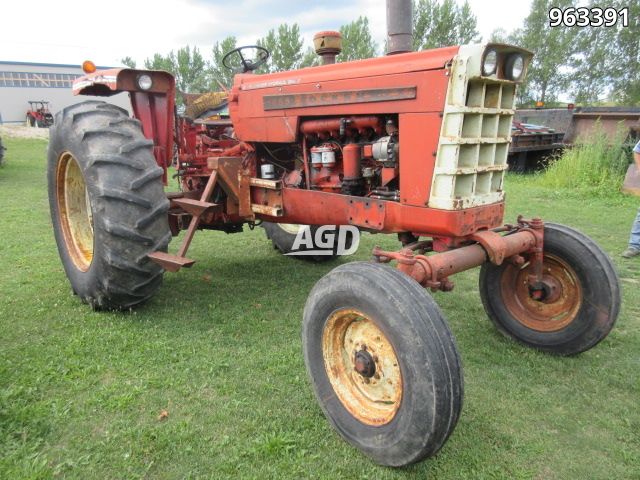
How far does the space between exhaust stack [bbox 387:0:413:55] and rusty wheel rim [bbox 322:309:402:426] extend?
1.72m

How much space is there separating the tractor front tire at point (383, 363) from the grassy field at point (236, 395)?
0.14 metres

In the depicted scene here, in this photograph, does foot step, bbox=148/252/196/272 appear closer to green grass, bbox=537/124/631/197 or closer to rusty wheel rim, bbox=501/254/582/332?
rusty wheel rim, bbox=501/254/582/332

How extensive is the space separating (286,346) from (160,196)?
129 cm

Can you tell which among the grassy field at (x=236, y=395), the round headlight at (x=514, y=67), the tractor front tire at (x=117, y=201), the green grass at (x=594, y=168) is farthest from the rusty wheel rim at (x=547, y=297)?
the green grass at (x=594, y=168)

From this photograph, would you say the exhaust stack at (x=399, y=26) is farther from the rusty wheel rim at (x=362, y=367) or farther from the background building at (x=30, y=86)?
the background building at (x=30, y=86)

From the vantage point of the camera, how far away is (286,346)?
3166 millimetres

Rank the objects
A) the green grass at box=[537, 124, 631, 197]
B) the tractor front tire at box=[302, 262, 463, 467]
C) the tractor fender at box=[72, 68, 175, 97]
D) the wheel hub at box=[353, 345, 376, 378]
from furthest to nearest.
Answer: the green grass at box=[537, 124, 631, 197], the tractor fender at box=[72, 68, 175, 97], the wheel hub at box=[353, 345, 376, 378], the tractor front tire at box=[302, 262, 463, 467]

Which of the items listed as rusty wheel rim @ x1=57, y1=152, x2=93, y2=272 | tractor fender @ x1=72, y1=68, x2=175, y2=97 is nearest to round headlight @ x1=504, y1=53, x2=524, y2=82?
tractor fender @ x1=72, y1=68, x2=175, y2=97

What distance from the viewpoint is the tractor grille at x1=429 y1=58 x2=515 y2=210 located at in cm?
243

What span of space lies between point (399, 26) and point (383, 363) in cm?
205

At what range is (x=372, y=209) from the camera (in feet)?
9.53

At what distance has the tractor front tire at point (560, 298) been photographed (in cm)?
290

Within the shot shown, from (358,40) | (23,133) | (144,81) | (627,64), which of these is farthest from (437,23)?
(144,81)

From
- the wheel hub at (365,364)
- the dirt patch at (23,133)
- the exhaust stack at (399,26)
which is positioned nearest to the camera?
the wheel hub at (365,364)
